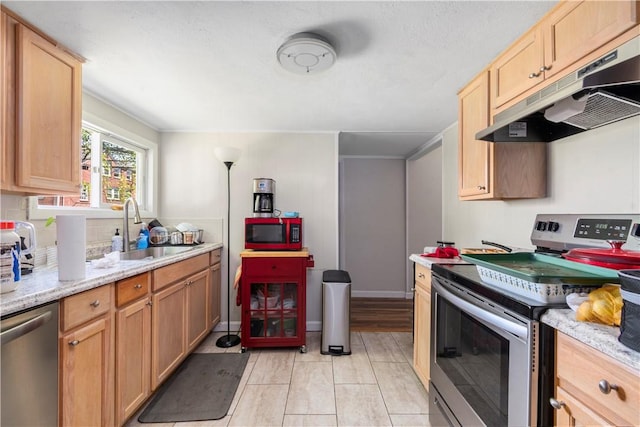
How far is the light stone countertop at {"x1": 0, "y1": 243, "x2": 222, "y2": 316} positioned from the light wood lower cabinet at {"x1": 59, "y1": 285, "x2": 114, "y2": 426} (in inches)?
1.8

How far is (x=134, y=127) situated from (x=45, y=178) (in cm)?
141

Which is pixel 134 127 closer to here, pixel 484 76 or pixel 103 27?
pixel 103 27

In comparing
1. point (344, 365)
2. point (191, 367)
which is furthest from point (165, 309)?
point (344, 365)

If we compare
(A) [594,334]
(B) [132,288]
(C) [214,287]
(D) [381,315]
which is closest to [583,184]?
(A) [594,334]

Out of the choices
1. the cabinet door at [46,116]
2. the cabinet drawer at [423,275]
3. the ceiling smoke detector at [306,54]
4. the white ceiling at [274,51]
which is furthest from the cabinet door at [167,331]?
the cabinet drawer at [423,275]

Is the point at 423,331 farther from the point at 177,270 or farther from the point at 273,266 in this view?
the point at 177,270

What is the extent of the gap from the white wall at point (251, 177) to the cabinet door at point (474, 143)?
134 cm

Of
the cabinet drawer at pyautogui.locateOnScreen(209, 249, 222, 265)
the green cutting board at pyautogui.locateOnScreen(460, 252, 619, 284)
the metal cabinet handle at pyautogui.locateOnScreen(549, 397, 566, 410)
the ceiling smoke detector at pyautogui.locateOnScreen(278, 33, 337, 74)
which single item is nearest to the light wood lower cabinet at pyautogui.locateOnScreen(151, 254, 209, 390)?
the cabinet drawer at pyautogui.locateOnScreen(209, 249, 222, 265)

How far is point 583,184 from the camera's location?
1.46 metres

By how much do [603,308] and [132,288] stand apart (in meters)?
1.98

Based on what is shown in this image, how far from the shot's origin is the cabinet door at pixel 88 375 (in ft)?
3.80

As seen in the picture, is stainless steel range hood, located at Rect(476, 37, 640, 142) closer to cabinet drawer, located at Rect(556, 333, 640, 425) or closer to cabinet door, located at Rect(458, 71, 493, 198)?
cabinet door, located at Rect(458, 71, 493, 198)

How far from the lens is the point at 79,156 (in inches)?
64.7

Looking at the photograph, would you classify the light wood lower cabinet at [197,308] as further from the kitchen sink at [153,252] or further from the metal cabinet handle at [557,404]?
the metal cabinet handle at [557,404]
